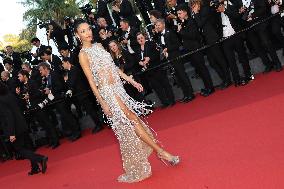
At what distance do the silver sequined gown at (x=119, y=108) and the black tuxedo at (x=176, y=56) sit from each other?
318 cm

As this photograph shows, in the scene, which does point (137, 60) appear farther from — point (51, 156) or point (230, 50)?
point (51, 156)

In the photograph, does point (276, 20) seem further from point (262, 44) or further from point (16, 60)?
point (16, 60)

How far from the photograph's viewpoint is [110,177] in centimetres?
521

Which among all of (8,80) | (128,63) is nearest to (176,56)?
(128,63)

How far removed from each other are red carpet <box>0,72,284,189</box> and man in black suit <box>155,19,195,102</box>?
326 mm

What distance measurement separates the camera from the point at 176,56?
7812 millimetres

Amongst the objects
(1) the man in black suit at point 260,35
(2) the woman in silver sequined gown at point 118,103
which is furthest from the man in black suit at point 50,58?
(2) the woman in silver sequined gown at point 118,103

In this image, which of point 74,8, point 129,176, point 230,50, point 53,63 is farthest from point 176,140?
point 74,8

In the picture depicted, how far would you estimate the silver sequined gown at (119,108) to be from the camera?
456 centimetres

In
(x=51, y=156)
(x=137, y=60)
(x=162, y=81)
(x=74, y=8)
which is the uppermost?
(x=74, y=8)

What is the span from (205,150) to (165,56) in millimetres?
3534

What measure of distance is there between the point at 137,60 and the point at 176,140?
290cm

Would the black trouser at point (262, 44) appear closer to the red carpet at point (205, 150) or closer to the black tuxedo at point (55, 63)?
the red carpet at point (205, 150)

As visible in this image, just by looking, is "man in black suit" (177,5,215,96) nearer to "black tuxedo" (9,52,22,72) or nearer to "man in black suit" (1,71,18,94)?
"man in black suit" (1,71,18,94)
